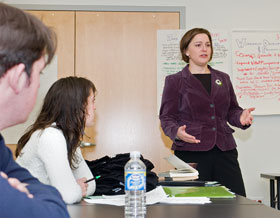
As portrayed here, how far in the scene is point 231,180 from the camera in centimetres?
258

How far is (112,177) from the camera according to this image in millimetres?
1769

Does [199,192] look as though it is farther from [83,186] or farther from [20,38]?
[20,38]

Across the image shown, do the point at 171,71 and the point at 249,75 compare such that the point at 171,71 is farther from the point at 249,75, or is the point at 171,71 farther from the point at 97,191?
the point at 97,191

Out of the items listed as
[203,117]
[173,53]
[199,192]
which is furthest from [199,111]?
[173,53]

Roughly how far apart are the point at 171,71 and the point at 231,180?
174 cm

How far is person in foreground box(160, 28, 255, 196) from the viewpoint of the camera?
2.59 meters

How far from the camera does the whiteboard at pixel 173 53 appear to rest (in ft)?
13.4

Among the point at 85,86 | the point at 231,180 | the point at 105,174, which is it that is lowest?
the point at 231,180

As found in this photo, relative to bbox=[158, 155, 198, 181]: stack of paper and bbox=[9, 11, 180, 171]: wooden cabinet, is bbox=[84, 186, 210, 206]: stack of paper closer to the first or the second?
bbox=[158, 155, 198, 181]: stack of paper

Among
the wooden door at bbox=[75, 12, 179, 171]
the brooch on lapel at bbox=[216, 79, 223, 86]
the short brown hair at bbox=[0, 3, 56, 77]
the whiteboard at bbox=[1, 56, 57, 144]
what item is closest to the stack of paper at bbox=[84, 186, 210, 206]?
the short brown hair at bbox=[0, 3, 56, 77]

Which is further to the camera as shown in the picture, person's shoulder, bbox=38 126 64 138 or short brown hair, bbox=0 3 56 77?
person's shoulder, bbox=38 126 64 138

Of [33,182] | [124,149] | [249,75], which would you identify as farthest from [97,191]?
[249,75]

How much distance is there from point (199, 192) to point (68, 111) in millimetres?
675

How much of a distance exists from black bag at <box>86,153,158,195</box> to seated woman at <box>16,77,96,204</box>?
53 mm
